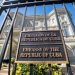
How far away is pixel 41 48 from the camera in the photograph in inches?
146

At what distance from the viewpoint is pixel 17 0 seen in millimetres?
4793

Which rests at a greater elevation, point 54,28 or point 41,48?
point 54,28

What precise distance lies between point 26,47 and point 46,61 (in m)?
0.78

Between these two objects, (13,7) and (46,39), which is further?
(13,7)

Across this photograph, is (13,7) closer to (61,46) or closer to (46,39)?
(46,39)

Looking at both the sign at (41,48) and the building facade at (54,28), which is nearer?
the sign at (41,48)

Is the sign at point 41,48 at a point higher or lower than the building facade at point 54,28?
lower

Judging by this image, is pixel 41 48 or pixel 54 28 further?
pixel 54 28

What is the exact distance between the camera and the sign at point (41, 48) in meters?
3.46

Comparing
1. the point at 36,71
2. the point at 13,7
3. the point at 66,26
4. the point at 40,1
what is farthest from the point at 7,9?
→ the point at 66,26

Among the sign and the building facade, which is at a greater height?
the building facade

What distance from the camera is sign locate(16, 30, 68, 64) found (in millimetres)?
3465

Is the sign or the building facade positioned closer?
the sign

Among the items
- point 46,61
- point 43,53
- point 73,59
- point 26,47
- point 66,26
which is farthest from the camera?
point 66,26
